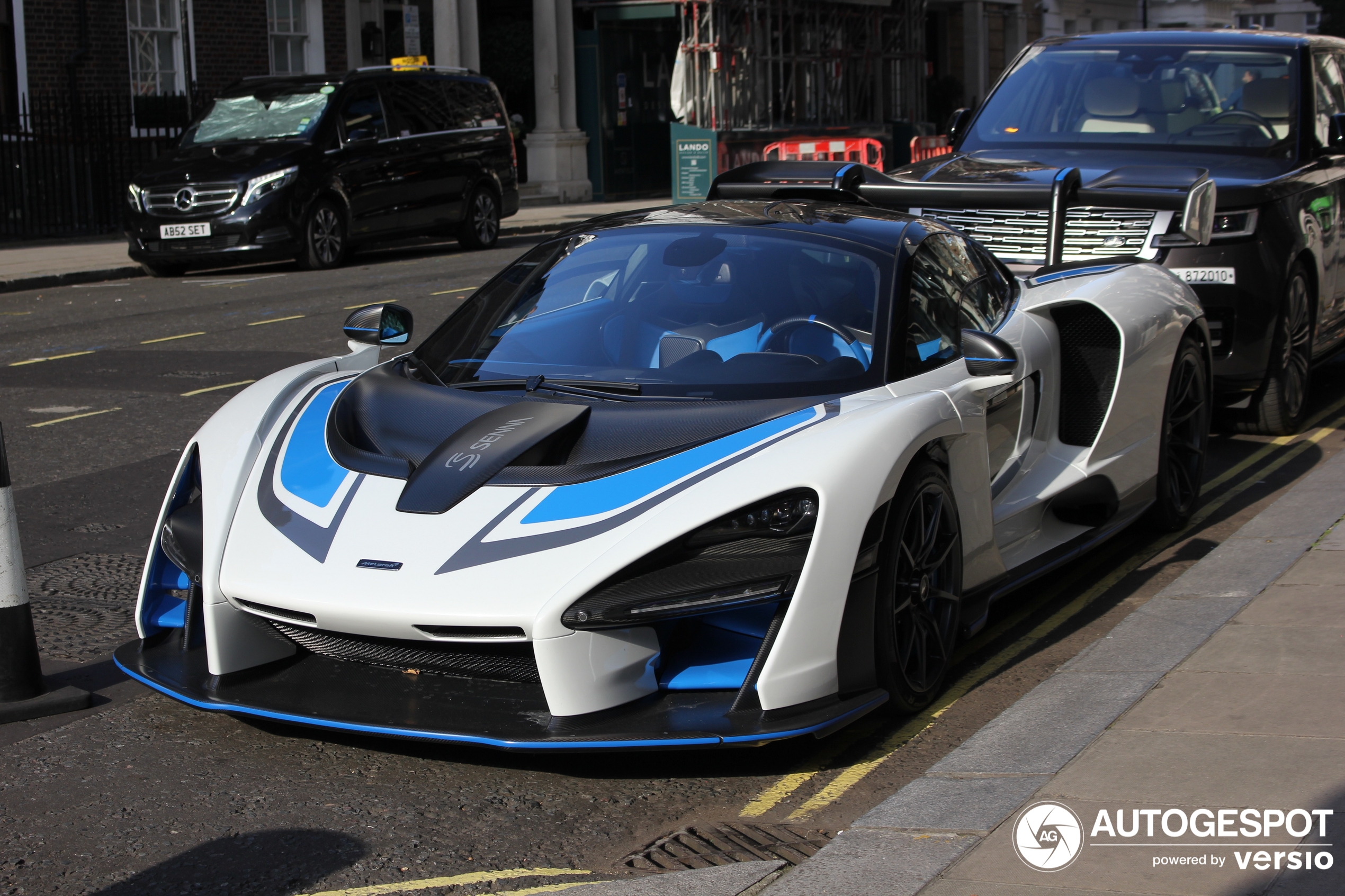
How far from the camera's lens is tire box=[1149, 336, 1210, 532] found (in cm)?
611

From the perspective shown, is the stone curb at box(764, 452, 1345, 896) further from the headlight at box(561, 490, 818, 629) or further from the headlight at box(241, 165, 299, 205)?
the headlight at box(241, 165, 299, 205)

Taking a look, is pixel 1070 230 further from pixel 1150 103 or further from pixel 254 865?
pixel 254 865

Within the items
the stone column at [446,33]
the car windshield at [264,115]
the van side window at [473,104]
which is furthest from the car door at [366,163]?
the stone column at [446,33]

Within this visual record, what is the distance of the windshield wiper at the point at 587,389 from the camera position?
4.46m

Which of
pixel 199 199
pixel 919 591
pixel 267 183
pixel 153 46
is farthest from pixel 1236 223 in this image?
pixel 153 46

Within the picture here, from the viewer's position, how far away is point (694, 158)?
24297mm

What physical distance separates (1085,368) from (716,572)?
7.92ft

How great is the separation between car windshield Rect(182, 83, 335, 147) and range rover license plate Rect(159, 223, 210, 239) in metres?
1.40

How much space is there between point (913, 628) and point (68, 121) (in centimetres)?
2050

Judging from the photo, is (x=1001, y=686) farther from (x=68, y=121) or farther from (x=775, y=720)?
(x=68, y=121)

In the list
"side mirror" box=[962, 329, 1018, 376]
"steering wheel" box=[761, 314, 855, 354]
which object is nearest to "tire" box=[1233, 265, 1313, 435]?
"side mirror" box=[962, 329, 1018, 376]

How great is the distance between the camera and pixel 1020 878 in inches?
124

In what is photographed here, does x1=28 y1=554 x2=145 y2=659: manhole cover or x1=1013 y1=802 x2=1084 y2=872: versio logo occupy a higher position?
x1=28 y1=554 x2=145 y2=659: manhole cover

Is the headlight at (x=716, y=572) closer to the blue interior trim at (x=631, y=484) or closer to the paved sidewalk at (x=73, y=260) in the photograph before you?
the blue interior trim at (x=631, y=484)
